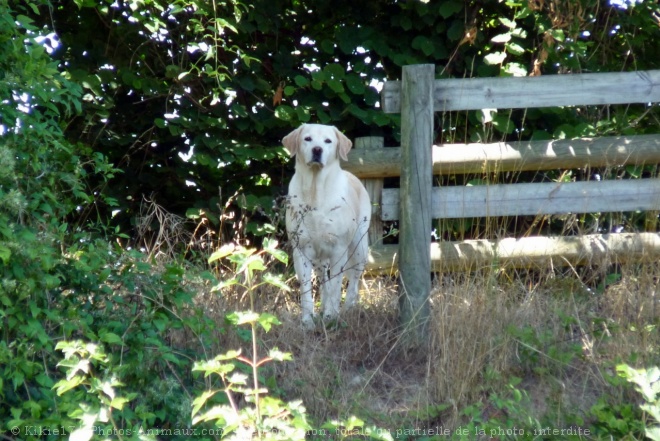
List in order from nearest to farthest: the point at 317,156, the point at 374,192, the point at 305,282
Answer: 1. the point at 305,282
2. the point at 317,156
3. the point at 374,192

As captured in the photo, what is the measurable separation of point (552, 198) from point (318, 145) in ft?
5.97

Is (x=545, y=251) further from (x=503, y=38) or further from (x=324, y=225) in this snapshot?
(x=503, y=38)

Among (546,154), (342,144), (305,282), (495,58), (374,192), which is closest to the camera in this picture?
(546,154)

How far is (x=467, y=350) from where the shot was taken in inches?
202

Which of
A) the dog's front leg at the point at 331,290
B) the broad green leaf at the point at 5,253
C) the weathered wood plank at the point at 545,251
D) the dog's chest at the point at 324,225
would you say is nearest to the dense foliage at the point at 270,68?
the dog's chest at the point at 324,225

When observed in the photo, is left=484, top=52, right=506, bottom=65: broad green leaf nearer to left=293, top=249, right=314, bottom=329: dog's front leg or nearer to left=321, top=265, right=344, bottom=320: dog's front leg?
left=321, top=265, right=344, bottom=320: dog's front leg

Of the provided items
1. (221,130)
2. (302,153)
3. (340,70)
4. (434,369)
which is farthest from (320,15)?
(434,369)

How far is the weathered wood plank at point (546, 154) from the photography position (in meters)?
6.27

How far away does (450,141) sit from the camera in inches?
313

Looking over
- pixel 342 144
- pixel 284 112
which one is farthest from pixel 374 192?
pixel 284 112

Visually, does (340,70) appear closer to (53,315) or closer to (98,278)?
(98,278)

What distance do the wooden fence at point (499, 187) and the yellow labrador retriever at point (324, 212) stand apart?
0.53 metres

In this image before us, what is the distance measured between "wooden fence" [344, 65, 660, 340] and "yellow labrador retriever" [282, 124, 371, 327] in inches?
20.8

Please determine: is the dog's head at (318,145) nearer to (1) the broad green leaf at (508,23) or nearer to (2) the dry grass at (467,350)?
(2) the dry grass at (467,350)
